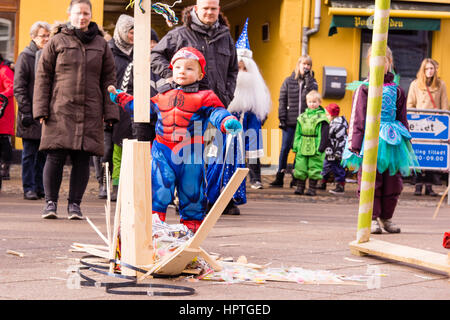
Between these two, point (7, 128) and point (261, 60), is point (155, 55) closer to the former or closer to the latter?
point (7, 128)

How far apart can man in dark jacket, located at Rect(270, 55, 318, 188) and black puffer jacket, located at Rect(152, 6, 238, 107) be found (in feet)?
17.2

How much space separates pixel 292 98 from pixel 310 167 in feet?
5.87

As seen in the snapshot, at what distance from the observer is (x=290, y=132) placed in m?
13.7

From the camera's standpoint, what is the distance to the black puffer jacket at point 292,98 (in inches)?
527

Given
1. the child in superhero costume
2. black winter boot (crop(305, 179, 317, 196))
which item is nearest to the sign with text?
black winter boot (crop(305, 179, 317, 196))

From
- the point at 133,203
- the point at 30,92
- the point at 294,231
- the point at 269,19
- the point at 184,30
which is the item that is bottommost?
the point at 294,231

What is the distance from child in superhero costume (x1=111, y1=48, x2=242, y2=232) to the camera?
18.4 feet

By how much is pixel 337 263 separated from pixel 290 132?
807 cm

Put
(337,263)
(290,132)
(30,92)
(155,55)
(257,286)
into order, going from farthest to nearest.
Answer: (290,132) < (30,92) < (155,55) < (337,263) < (257,286)

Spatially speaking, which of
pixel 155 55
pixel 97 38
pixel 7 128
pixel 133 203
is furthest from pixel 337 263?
pixel 7 128

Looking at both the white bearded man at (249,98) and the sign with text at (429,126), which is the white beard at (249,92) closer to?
the white bearded man at (249,98)

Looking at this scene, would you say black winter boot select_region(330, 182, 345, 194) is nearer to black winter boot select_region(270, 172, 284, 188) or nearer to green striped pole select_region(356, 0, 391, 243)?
black winter boot select_region(270, 172, 284, 188)

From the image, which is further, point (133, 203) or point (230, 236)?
point (230, 236)

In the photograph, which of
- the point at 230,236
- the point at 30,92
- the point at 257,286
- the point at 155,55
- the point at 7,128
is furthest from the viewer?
the point at 7,128
